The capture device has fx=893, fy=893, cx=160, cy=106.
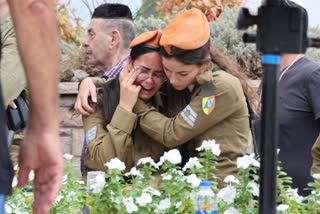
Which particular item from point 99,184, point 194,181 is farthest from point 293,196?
point 99,184

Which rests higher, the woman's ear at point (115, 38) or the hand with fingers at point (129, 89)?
the hand with fingers at point (129, 89)

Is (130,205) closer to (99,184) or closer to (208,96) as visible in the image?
(99,184)

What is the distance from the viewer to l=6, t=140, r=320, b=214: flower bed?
3562 mm

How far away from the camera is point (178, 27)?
14.4ft

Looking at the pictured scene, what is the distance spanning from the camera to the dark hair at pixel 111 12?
578cm

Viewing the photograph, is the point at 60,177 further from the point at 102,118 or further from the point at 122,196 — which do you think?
the point at 102,118

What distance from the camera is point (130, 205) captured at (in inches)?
139

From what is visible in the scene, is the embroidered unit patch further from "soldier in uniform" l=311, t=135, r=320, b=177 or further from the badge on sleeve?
"soldier in uniform" l=311, t=135, r=320, b=177

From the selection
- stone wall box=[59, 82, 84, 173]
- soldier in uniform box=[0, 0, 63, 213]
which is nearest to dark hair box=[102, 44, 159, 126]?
stone wall box=[59, 82, 84, 173]

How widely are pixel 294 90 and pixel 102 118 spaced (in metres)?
1.00

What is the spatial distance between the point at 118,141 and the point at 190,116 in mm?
382

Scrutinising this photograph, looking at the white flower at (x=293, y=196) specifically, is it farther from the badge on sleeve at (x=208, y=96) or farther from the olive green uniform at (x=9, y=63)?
the olive green uniform at (x=9, y=63)

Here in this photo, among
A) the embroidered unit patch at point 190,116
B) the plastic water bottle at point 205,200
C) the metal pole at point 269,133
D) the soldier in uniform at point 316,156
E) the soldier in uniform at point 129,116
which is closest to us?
the metal pole at point 269,133

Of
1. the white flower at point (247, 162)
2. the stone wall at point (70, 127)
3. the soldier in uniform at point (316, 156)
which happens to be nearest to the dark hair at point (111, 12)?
the stone wall at point (70, 127)
